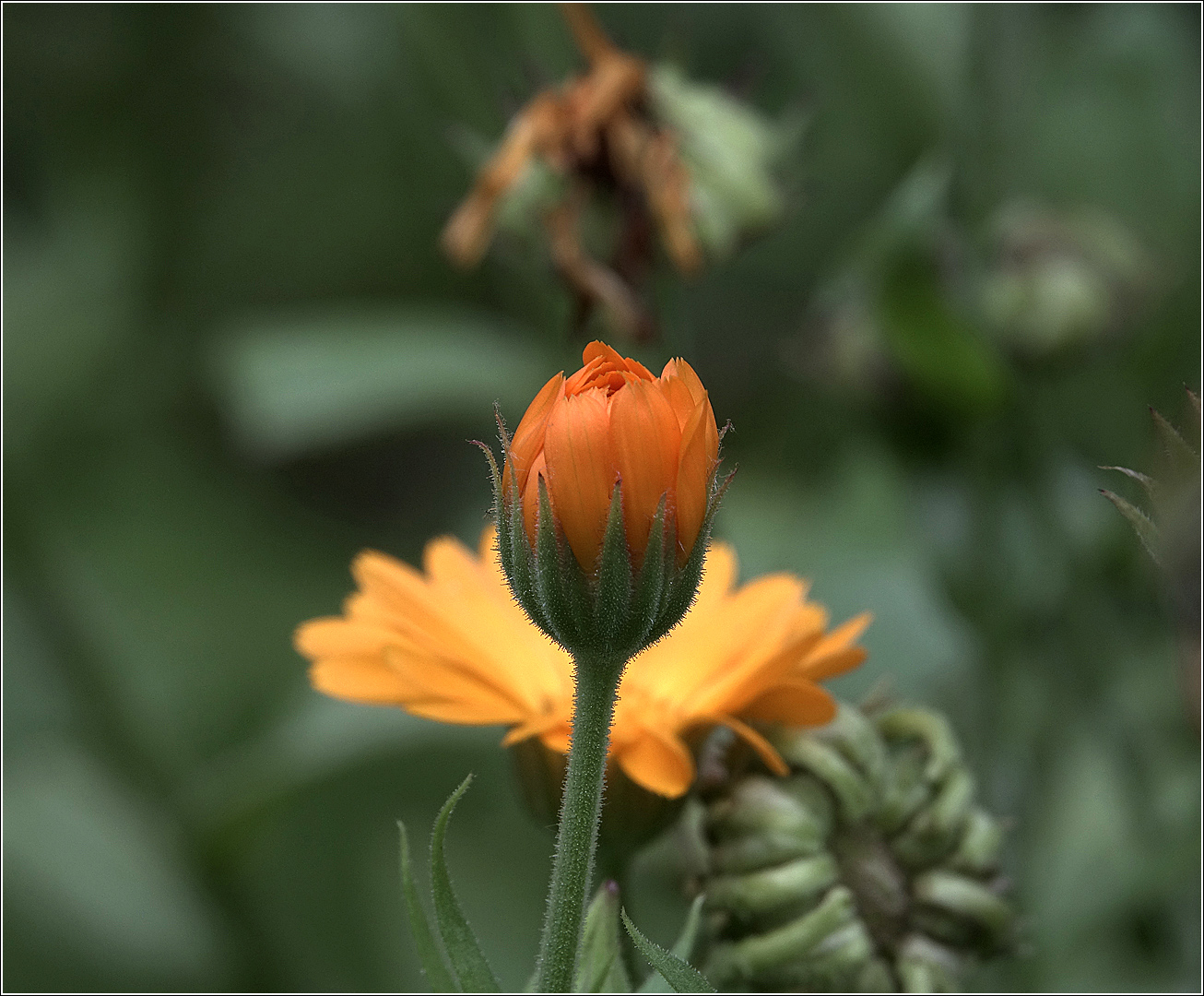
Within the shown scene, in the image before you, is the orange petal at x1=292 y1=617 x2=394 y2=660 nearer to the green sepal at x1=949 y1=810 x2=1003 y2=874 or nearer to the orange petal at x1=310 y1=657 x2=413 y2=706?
the orange petal at x1=310 y1=657 x2=413 y2=706

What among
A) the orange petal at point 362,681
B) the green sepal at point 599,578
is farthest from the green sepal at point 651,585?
the orange petal at point 362,681

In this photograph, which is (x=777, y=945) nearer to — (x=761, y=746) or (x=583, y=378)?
(x=761, y=746)

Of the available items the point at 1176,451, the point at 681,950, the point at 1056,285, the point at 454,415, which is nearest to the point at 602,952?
the point at 681,950

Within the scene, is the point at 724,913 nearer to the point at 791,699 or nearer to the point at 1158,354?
the point at 791,699

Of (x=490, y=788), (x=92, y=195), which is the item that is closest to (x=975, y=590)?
(x=490, y=788)

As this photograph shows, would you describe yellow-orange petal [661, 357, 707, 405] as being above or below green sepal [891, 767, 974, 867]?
above

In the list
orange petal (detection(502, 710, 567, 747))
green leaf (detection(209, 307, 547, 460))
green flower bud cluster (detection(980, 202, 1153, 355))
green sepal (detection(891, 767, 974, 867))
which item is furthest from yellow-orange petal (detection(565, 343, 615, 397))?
green leaf (detection(209, 307, 547, 460))
